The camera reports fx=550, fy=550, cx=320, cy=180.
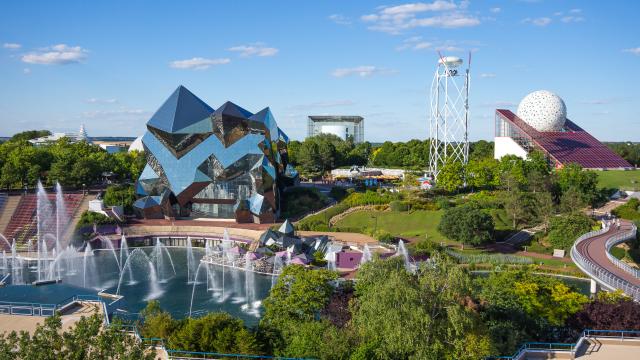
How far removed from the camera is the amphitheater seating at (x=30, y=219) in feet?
158

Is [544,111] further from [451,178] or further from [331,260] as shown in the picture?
[331,260]

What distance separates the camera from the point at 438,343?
17.9 meters

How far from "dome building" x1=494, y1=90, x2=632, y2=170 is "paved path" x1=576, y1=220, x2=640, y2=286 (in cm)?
3941

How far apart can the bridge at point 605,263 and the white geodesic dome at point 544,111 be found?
43632mm

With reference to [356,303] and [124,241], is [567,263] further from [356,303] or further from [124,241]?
[124,241]

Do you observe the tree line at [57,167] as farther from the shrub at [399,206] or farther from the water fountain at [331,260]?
the water fountain at [331,260]

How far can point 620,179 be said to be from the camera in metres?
70.9

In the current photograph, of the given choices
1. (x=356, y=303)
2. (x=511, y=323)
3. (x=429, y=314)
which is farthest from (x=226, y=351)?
(x=511, y=323)

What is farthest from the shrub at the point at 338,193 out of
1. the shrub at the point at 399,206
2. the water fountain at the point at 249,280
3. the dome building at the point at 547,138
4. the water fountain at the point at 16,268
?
the water fountain at the point at 16,268

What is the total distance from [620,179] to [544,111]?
52.7 ft

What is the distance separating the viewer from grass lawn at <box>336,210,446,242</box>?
1945 inches

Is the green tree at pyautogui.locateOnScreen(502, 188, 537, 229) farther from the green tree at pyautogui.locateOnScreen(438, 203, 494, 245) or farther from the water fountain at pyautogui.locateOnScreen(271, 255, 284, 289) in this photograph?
the water fountain at pyautogui.locateOnScreen(271, 255, 284, 289)

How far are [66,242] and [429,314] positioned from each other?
1507 inches

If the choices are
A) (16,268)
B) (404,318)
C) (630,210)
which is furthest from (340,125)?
(404,318)
